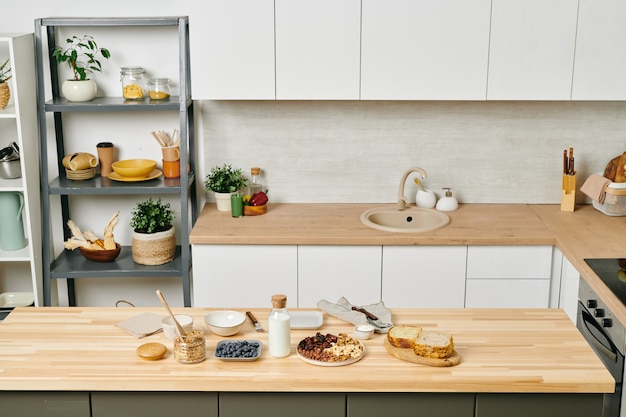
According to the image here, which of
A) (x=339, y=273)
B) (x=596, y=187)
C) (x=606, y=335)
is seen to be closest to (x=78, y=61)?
(x=339, y=273)

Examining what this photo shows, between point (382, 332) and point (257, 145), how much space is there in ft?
6.89

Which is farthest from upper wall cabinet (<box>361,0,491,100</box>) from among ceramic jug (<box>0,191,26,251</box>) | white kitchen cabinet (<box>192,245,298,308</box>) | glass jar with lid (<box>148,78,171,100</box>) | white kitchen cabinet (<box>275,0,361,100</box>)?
ceramic jug (<box>0,191,26,251</box>)

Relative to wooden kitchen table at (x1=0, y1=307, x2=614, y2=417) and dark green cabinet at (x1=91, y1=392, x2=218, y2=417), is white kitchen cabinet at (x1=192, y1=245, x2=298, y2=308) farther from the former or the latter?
dark green cabinet at (x1=91, y1=392, x2=218, y2=417)

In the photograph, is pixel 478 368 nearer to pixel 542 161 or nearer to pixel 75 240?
pixel 542 161

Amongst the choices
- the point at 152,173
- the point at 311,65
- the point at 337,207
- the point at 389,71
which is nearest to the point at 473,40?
the point at 389,71

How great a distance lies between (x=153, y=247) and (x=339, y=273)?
107 centimetres

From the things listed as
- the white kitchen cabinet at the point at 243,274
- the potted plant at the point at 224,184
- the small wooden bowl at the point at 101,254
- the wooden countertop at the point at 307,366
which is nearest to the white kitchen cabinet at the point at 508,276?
the white kitchen cabinet at the point at 243,274

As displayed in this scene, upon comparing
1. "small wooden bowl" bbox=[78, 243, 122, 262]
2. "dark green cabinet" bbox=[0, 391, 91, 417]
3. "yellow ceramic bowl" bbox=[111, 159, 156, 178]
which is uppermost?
"yellow ceramic bowl" bbox=[111, 159, 156, 178]

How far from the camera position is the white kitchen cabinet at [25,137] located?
4156 millimetres

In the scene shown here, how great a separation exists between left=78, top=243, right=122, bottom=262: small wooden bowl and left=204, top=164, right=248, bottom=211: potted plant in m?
0.65

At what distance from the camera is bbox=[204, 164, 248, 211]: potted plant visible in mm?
4562

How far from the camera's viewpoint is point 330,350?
2664 millimetres

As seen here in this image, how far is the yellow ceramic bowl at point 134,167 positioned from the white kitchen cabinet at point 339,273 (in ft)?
3.27

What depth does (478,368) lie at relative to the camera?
2.60m
